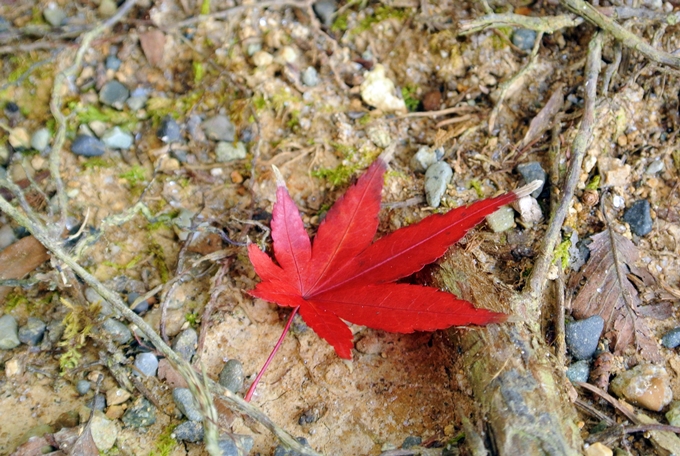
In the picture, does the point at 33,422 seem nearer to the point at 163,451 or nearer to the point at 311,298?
the point at 163,451

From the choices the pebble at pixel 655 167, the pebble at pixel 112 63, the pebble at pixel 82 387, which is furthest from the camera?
the pebble at pixel 112 63

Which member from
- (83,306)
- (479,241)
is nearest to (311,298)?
(479,241)

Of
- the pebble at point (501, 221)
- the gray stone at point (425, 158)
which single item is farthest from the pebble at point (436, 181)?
the pebble at point (501, 221)

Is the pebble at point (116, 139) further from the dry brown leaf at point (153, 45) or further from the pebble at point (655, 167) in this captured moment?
the pebble at point (655, 167)

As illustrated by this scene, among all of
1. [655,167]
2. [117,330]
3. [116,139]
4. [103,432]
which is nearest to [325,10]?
[116,139]

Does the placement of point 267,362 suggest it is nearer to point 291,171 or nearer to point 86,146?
point 291,171
